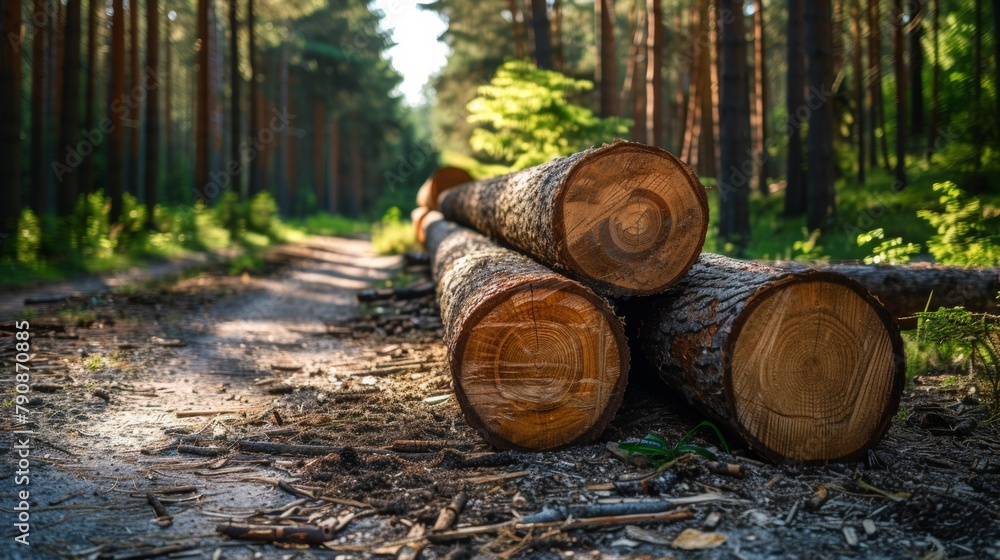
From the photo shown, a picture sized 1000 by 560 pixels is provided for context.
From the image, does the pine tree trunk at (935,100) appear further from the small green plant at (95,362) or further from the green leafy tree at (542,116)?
the small green plant at (95,362)

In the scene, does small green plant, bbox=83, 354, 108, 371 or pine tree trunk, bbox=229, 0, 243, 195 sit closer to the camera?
small green plant, bbox=83, 354, 108, 371

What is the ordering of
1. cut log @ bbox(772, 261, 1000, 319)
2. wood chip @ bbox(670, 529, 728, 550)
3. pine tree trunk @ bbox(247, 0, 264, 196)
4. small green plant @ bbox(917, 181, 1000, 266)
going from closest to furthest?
wood chip @ bbox(670, 529, 728, 550) < cut log @ bbox(772, 261, 1000, 319) < small green plant @ bbox(917, 181, 1000, 266) < pine tree trunk @ bbox(247, 0, 264, 196)

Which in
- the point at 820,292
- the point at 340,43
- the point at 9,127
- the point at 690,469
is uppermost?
the point at 340,43

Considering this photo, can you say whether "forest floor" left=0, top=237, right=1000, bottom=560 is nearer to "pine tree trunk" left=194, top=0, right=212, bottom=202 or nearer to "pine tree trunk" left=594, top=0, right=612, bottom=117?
"pine tree trunk" left=594, top=0, right=612, bottom=117

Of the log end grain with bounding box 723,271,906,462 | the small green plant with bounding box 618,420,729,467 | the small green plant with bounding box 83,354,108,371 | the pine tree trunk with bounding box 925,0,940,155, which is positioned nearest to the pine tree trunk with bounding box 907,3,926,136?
the pine tree trunk with bounding box 925,0,940,155

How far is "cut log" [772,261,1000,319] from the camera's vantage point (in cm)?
546

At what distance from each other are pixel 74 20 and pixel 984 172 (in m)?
16.7

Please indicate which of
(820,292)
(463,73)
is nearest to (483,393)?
(820,292)

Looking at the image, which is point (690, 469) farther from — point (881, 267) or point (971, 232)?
point (971, 232)

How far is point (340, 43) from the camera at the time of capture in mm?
35781

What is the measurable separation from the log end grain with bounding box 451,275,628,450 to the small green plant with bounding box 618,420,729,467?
245 millimetres

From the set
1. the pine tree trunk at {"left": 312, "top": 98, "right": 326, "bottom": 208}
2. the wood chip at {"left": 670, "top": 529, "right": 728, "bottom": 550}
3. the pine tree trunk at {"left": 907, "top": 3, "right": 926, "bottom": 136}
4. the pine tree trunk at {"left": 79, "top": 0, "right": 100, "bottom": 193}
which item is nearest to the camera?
the wood chip at {"left": 670, "top": 529, "right": 728, "bottom": 550}

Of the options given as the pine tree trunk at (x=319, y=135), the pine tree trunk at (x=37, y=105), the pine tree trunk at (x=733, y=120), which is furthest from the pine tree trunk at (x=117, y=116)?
the pine tree trunk at (x=319, y=135)

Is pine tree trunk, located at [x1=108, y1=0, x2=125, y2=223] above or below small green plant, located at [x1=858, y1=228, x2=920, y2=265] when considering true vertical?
above
